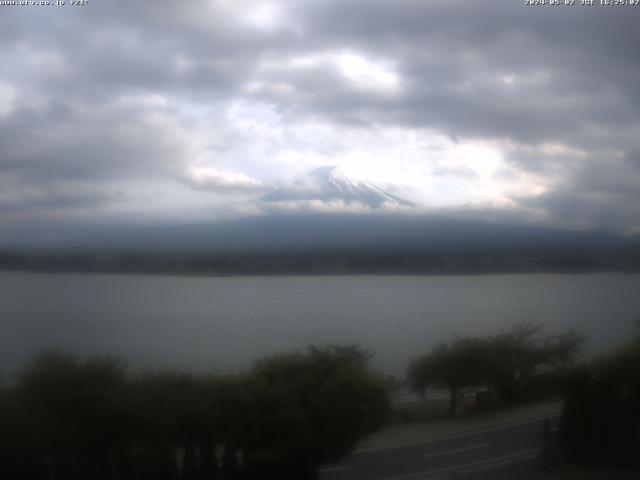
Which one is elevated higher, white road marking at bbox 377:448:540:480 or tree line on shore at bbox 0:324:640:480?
tree line on shore at bbox 0:324:640:480

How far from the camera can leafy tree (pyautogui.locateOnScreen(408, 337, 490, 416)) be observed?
258 inches

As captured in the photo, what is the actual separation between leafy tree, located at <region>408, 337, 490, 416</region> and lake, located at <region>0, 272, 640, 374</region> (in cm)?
12

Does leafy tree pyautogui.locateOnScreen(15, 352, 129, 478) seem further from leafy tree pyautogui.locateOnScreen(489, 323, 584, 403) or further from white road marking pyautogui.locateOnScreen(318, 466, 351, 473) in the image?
leafy tree pyautogui.locateOnScreen(489, 323, 584, 403)

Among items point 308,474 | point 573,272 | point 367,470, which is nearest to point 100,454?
point 308,474

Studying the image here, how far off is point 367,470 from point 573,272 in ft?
10.8

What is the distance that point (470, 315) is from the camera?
6.88 m

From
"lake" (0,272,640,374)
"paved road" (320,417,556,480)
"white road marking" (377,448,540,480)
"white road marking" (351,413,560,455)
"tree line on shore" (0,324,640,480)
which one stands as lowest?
"white road marking" (377,448,540,480)

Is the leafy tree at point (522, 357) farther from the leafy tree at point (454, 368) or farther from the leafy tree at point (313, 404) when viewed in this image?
the leafy tree at point (313, 404)

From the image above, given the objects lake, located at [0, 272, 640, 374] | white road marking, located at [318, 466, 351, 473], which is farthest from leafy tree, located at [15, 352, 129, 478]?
white road marking, located at [318, 466, 351, 473]

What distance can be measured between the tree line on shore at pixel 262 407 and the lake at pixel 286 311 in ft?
0.65

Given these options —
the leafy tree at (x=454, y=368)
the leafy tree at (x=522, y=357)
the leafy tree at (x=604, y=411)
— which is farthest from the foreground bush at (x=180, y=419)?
the leafy tree at (x=604, y=411)

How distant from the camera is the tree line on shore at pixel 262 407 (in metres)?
5.73

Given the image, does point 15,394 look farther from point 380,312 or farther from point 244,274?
→ point 380,312

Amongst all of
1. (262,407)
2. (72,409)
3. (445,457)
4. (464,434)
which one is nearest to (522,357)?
(464,434)
